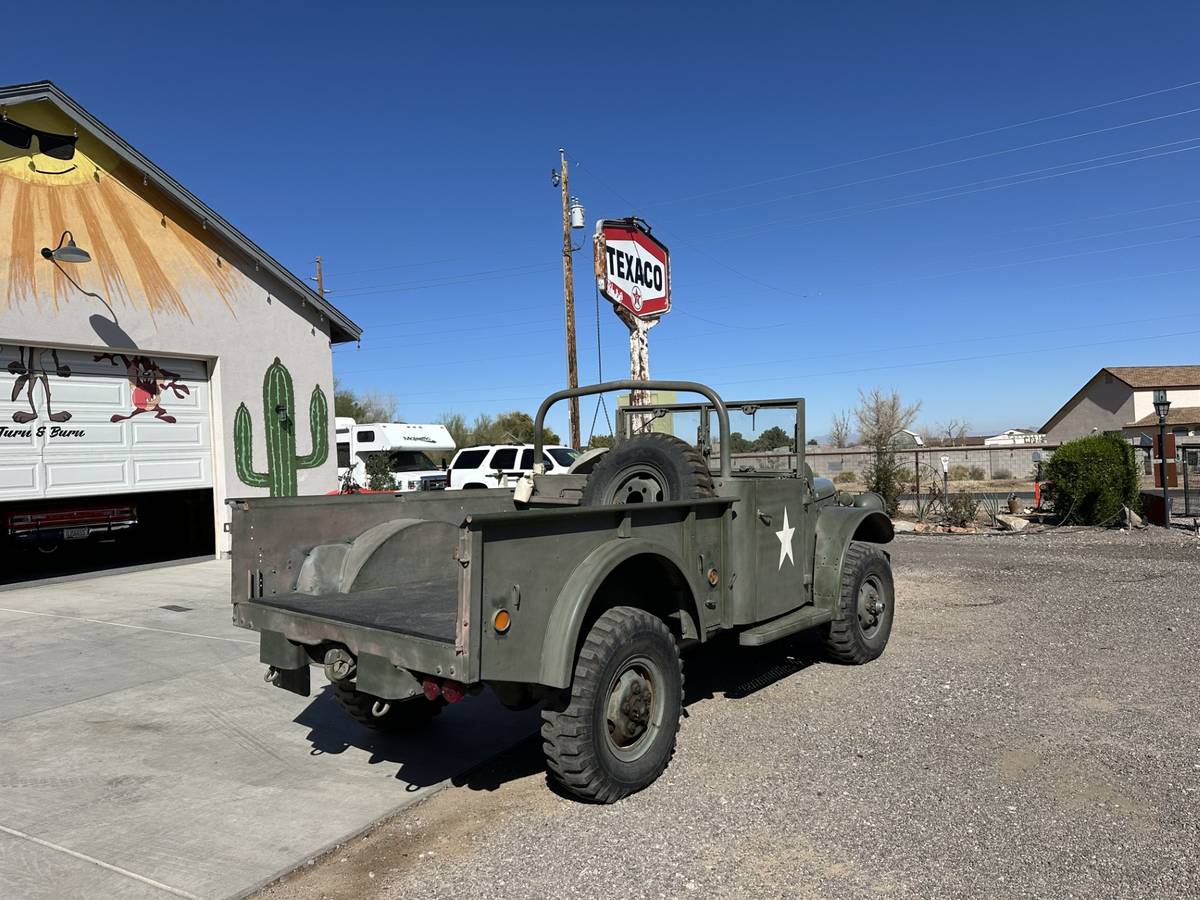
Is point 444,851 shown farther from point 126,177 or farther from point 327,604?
point 126,177

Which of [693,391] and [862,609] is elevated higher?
[693,391]

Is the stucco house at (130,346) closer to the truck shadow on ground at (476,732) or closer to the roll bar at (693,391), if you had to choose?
the truck shadow on ground at (476,732)

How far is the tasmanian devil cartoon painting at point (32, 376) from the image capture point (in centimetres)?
1000

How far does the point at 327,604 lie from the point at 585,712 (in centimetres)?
140

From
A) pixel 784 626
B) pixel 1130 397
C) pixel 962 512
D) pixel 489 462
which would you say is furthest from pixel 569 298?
pixel 1130 397

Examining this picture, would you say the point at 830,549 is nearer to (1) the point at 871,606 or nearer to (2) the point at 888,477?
(1) the point at 871,606

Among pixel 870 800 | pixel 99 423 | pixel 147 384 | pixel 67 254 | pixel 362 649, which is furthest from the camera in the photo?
pixel 147 384

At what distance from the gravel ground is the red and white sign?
626 cm

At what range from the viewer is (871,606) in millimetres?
6074

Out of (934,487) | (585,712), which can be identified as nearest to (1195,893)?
(585,712)

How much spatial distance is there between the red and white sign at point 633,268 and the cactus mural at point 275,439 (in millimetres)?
5499

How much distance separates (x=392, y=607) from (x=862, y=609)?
354 centimetres

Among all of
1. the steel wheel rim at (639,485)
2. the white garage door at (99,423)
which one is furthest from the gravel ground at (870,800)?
the white garage door at (99,423)

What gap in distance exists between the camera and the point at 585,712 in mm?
3486
